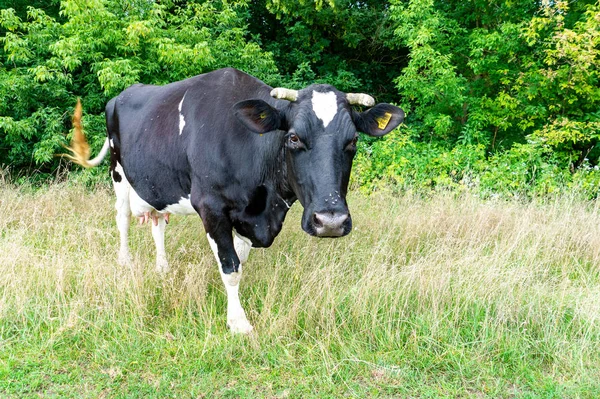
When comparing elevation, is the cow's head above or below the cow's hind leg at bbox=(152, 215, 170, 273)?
above

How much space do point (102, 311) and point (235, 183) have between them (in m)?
1.40

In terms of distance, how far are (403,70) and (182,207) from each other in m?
7.35

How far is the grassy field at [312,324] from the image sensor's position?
2.92m

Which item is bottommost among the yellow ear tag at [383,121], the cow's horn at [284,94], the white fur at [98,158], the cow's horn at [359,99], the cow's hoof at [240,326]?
the cow's hoof at [240,326]

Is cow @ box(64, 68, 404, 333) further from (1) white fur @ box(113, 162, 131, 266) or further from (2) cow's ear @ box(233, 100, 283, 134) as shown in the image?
→ (1) white fur @ box(113, 162, 131, 266)

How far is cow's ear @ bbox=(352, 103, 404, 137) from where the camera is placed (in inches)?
131

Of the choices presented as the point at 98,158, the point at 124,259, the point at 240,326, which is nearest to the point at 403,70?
the point at 98,158

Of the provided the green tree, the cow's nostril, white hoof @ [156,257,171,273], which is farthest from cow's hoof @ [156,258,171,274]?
the green tree

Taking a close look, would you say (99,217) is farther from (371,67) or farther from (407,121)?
(371,67)

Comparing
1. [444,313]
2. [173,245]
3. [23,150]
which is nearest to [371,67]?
[23,150]

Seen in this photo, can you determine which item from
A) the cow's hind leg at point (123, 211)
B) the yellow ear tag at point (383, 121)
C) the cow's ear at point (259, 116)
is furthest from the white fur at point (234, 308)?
the cow's hind leg at point (123, 211)

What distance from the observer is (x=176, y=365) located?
3.07 m

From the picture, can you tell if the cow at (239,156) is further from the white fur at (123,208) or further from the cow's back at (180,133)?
the white fur at (123,208)

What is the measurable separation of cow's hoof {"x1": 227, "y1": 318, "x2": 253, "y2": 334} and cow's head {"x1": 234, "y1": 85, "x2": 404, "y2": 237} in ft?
3.41
